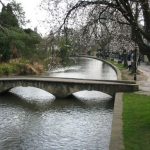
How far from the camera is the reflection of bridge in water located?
35438mm

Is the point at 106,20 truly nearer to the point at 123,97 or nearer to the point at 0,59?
the point at 123,97

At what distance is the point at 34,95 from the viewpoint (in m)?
39.2

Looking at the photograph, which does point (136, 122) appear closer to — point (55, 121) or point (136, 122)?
point (136, 122)

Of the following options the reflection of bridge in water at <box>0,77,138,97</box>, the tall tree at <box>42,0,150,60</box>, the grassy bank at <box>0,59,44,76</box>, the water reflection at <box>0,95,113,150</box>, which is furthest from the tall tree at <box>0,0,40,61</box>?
the tall tree at <box>42,0,150,60</box>

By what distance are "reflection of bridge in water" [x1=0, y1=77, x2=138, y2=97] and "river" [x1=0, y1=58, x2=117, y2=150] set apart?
851 millimetres

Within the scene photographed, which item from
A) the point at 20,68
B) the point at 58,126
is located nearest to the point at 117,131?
the point at 58,126

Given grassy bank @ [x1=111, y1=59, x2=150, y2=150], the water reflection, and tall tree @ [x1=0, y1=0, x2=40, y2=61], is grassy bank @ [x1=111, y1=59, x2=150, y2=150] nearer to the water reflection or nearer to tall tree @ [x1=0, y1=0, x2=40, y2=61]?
the water reflection

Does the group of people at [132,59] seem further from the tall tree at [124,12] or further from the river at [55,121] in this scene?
the tall tree at [124,12]

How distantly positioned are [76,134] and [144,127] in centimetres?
563

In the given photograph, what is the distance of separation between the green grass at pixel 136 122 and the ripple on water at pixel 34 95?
8.60 m

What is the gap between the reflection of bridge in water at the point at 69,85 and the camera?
35438 millimetres

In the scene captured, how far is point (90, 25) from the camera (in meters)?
17.3

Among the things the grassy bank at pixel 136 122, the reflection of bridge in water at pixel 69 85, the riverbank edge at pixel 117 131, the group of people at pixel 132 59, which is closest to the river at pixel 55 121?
the reflection of bridge in water at pixel 69 85

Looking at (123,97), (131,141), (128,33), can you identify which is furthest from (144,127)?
(123,97)
